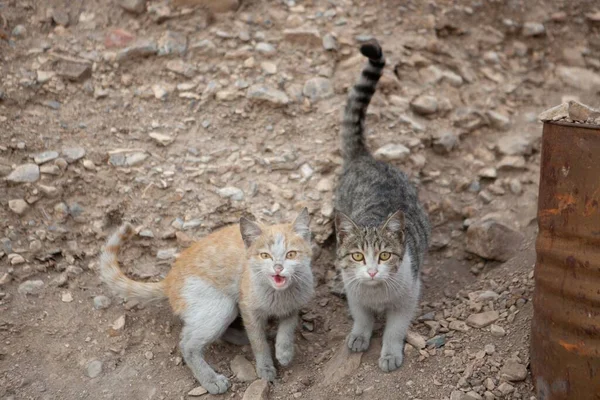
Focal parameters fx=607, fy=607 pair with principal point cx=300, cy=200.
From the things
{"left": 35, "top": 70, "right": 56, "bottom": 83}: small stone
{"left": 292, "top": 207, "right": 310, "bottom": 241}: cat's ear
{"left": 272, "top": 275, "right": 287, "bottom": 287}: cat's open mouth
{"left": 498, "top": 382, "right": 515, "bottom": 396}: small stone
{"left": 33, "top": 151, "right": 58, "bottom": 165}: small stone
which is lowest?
{"left": 498, "top": 382, "right": 515, "bottom": 396}: small stone

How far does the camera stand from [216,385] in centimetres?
A: 346

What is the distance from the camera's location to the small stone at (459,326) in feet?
11.6

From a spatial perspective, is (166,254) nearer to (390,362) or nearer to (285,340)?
(285,340)

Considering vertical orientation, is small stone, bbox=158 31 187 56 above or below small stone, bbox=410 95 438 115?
above

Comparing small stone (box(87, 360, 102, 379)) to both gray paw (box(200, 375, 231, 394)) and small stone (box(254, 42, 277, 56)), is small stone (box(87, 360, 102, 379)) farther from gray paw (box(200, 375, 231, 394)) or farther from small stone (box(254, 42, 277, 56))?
small stone (box(254, 42, 277, 56))

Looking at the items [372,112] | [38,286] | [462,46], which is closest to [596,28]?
[462,46]

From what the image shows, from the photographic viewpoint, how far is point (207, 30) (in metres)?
4.88

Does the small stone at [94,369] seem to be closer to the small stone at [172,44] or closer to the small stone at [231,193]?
the small stone at [231,193]

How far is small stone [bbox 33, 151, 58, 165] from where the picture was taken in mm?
4172

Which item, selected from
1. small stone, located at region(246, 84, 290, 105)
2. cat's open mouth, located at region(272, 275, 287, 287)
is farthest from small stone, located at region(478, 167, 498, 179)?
cat's open mouth, located at region(272, 275, 287, 287)

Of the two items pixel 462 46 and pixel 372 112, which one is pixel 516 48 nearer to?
pixel 462 46

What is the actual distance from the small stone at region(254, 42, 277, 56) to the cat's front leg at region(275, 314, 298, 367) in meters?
2.18

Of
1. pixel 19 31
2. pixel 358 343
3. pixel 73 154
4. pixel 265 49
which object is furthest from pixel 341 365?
pixel 19 31

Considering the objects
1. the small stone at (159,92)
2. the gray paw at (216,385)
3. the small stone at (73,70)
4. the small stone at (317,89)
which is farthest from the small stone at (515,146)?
the small stone at (73,70)
